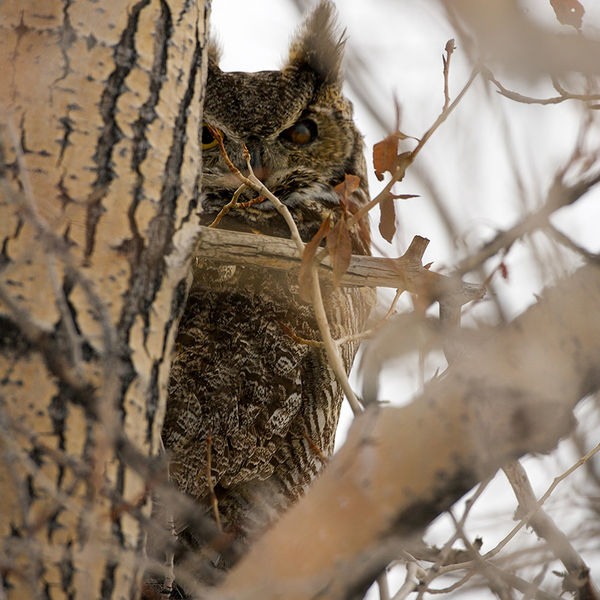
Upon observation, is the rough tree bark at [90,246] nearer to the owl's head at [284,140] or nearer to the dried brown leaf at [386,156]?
the dried brown leaf at [386,156]

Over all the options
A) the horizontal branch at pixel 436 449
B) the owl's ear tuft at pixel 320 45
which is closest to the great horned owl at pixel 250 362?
the owl's ear tuft at pixel 320 45

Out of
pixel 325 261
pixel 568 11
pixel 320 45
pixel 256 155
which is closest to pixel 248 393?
pixel 325 261

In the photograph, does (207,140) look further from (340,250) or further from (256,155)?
(340,250)

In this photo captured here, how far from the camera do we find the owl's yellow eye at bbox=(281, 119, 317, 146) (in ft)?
10.5

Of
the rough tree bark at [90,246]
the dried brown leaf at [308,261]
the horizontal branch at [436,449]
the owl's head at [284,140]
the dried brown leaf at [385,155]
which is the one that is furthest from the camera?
the owl's head at [284,140]

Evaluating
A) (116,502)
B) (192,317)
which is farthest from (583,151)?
(192,317)

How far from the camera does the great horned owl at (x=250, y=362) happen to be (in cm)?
249

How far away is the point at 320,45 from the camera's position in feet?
11.5

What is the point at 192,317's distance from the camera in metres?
2.60

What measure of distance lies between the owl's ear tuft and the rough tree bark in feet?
6.79

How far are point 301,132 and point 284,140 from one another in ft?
0.33

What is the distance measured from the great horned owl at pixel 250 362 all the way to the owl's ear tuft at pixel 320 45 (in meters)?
0.45

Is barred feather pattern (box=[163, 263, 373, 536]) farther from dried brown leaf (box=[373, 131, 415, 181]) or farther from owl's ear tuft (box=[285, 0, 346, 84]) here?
owl's ear tuft (box=[285, 0, 346, 84])

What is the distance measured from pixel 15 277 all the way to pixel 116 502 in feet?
1.29
